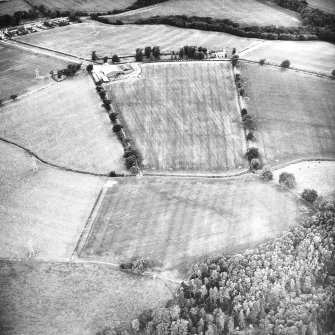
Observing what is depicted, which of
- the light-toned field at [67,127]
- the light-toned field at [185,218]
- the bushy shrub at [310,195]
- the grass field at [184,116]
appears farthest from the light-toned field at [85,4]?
the bushy shrub at [310,195]

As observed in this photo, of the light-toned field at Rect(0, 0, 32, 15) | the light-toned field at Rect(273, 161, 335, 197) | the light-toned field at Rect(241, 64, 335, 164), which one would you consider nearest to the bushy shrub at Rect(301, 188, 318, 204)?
the light-toned field at Rect(273, 161, 335, 197)

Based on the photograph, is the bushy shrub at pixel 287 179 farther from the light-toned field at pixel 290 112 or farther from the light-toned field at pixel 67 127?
the light-toned field at pixel 67 127

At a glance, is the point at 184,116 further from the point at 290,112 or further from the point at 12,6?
the point at 12,6

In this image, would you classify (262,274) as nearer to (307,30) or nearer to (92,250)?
(92,250)

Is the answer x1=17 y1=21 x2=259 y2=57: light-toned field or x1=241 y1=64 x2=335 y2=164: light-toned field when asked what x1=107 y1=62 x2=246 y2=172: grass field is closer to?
x1=241 y1=64 x2=335 y2=164: light-toned field

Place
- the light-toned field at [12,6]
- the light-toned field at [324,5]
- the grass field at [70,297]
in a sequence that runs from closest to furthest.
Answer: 1. the grass field at [70,297]
2. the light-toned field at [324,5]
3. the light-toned field at [12,6]
